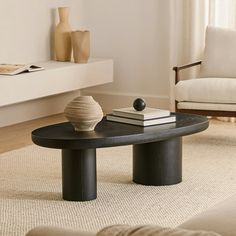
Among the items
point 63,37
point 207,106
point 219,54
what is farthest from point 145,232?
point 63,37

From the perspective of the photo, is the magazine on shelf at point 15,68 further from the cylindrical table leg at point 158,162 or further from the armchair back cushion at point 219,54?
the cylindrical table leg at point 158,162

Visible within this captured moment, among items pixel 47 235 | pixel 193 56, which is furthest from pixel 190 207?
pixel 193 56

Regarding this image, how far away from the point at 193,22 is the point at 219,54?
69 cm

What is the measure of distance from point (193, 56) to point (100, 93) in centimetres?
115

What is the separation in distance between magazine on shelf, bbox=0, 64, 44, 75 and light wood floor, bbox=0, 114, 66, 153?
20.4 inches

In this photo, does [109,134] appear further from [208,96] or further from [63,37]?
[63,37]

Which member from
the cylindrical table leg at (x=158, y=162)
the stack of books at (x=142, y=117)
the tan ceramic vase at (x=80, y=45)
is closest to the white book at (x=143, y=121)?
the stack of books at (x=142, y=117)

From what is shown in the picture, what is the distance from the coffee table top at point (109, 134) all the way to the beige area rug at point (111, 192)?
0.35 meters

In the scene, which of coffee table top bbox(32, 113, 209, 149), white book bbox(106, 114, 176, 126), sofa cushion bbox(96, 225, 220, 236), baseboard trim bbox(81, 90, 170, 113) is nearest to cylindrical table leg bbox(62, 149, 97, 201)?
coffee table top bbox(32, 113, 209, 149)

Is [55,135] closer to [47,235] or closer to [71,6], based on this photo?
[47,235]

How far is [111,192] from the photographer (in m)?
3.84

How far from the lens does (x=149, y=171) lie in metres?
3.94

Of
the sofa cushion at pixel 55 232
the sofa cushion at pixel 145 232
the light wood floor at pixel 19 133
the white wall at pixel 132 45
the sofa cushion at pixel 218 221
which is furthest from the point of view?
the white wall at pixel 132 45

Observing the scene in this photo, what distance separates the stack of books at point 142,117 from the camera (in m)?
3.74
